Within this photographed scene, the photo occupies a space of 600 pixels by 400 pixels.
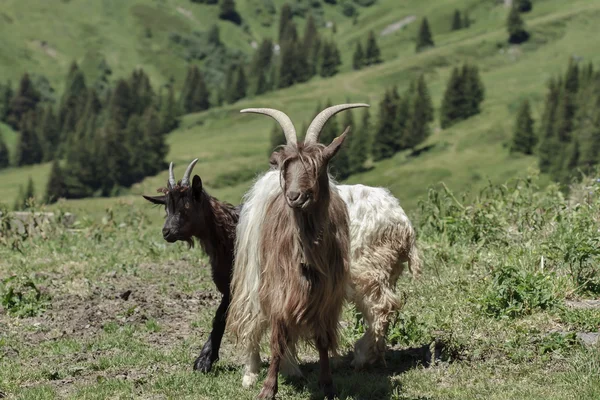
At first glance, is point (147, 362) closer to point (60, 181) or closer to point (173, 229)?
point (173, 229)

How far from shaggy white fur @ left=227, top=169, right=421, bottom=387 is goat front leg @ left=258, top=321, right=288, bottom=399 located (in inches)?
19.3

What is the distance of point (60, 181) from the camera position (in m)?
156

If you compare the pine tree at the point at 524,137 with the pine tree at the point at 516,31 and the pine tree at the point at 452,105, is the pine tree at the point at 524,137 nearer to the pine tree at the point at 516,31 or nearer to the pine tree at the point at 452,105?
the pine tree at the point at 452,105

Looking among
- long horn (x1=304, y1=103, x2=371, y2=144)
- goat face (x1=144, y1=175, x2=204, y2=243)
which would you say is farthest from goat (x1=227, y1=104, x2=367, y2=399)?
goat face (x1=144, y1=175, x2=204, y2=243)

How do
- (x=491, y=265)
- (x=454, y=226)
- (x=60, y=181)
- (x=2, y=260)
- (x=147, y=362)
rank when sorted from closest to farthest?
(x=147, y=362) → (x=491, y=265) → (x=454, y=226) → (x=2, y=260) → (x=60, y=181)

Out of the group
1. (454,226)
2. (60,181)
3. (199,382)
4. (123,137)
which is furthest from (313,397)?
(123,137)

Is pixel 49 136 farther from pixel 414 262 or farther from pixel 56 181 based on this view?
pixel 414 262

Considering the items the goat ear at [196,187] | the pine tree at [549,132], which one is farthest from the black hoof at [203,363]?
the pine tree at [549,132]

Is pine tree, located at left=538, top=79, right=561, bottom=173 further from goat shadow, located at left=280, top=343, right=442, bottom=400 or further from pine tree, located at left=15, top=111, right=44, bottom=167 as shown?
goat shadow, located at left=280, top=343, right=442, bottom=400

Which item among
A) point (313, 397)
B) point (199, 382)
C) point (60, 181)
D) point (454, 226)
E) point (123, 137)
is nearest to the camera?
point (313, 397)

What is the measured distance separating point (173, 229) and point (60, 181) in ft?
498

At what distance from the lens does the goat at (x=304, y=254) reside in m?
8.17

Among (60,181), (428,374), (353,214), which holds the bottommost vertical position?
(60,181)

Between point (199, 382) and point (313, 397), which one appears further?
point (199, 382)
